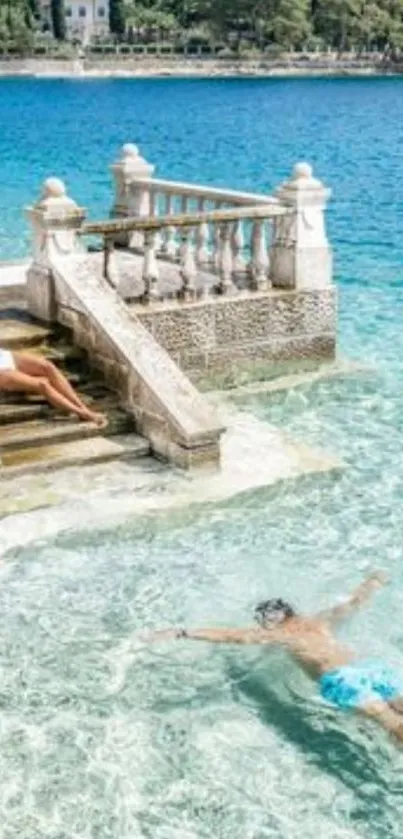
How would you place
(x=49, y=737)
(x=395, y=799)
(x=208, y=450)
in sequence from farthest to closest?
(x=208, y=450)
(x=49, y=737)
(x=395, y=799)

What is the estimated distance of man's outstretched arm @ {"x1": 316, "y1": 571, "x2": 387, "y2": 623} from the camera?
8.73 m

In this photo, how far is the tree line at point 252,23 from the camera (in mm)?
166125

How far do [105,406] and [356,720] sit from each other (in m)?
5.39

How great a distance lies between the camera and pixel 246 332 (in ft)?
47.2

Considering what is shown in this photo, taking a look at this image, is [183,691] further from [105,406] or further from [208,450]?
[105,406]

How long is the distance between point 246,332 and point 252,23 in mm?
166565

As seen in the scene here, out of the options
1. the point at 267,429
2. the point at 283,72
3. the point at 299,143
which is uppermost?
the point at 267,429

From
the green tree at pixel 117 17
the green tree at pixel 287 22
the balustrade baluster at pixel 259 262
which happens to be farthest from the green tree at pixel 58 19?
the balustrade baluster at pixel 259 262

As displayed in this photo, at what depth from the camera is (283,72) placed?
168750 millimetres

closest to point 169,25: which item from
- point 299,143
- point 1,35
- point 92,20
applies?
point 92,20

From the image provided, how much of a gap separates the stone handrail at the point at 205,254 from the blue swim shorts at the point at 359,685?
6568mm

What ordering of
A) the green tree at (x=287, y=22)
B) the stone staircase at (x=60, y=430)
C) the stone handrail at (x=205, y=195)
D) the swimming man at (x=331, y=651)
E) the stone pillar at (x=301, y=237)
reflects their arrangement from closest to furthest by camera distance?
the swimming man at (x=331, y=651), the stone staircase at (x=60, y=430), the stone pillar at (x=301, y=237), the stone handrail at (x=205, y=195), the green tree at (x=287, y=22)

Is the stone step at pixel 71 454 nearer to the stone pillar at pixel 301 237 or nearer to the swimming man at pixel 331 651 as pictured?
the swimming man at pixel 331 651

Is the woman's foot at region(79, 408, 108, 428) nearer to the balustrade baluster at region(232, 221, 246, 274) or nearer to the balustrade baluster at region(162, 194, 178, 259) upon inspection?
the balustrade baluster at region(232, 221, 246, 274)
